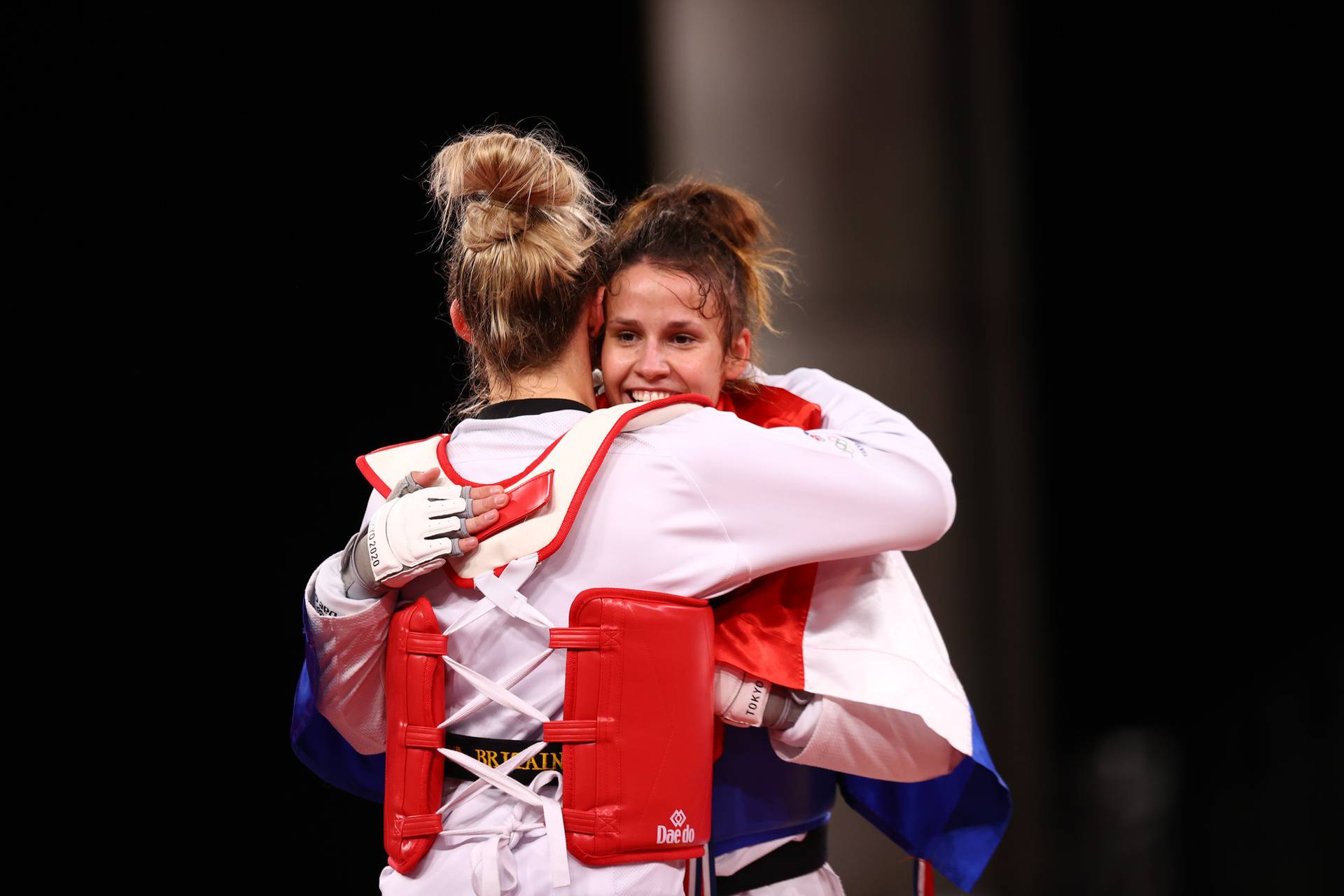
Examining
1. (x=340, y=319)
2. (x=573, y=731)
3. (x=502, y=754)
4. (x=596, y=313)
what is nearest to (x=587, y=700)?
(x=573, y=731)

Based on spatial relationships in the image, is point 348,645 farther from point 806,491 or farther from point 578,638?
point 806,491

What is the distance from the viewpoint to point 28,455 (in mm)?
1794

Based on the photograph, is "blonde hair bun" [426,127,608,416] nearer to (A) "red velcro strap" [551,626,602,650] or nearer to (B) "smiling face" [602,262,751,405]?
(B) "smiling face" [602,262,751,405]

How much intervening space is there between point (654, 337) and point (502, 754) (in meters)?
0.62

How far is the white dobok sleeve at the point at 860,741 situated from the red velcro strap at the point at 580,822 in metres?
0.31

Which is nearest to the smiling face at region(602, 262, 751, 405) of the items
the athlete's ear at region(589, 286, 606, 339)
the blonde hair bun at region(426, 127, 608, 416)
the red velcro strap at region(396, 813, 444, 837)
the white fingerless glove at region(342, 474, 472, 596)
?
the athlete's ear at region(589, 286, 606, 339)

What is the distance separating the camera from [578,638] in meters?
1.14

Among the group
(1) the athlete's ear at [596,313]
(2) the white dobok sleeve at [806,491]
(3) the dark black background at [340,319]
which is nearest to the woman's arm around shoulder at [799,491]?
(2) the white dobok sleeve at [806,491]

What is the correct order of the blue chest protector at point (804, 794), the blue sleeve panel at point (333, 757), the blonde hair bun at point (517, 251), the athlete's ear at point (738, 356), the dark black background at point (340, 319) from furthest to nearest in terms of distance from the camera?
the dark black background at point (340, 319)
the athlete's ear at point (738, 356)
the blue sleeve panel at point (333, 757)
the blue chest protector at point (804, 794)
the blonde hair bun at point (517, 251)

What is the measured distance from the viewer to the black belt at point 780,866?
4.62ft

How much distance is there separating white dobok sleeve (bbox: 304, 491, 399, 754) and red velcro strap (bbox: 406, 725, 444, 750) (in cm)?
13

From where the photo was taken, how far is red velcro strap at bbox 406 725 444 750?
3.93 feet

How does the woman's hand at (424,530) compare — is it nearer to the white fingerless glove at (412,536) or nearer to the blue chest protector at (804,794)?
the white fingerless glove at (412,536)

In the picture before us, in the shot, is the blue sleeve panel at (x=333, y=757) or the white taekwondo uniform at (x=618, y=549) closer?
the white taekwondo uniform at (x=618, y=549)
